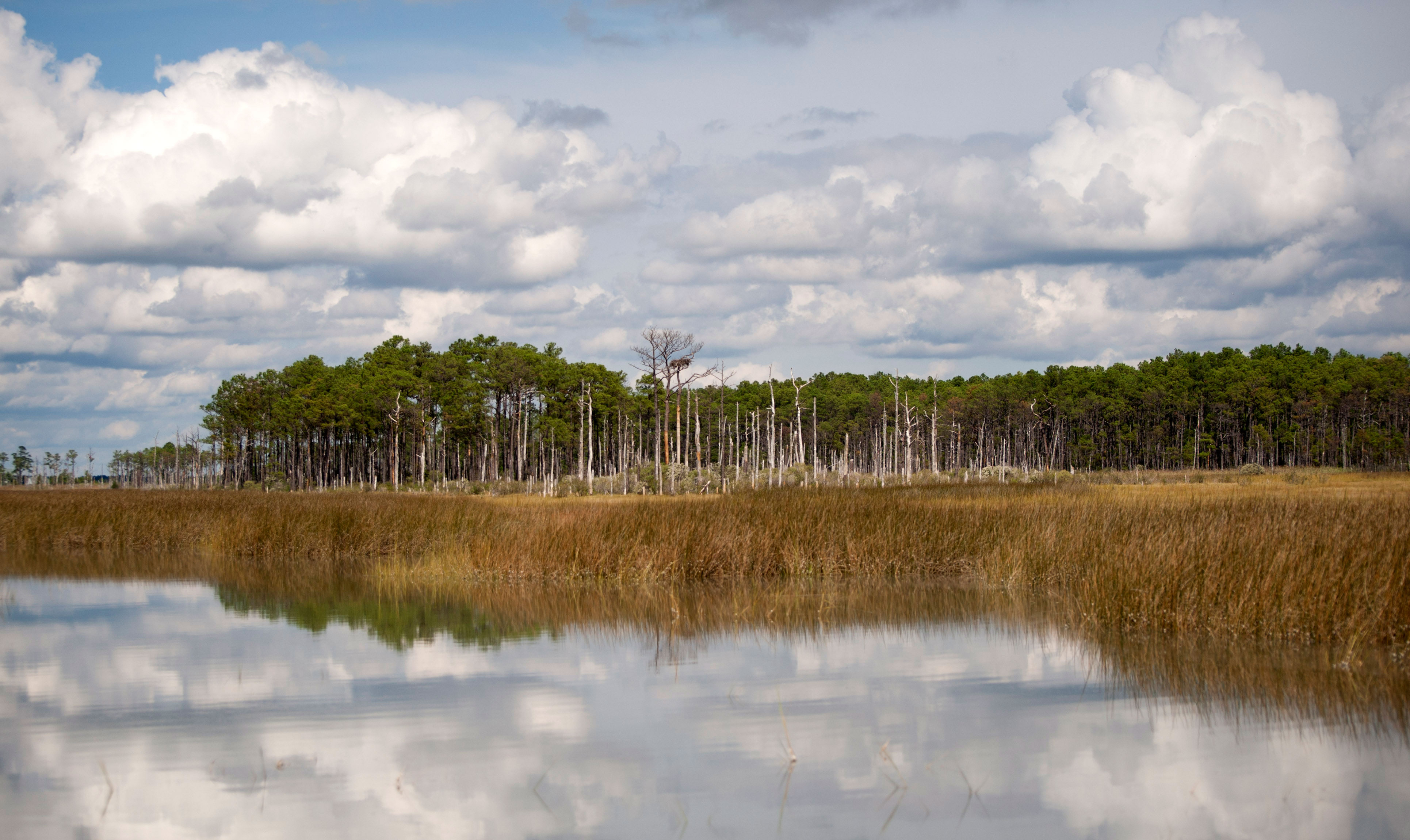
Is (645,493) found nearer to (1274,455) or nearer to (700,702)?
(700,702)

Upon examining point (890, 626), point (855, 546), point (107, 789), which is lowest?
point (890, 626)

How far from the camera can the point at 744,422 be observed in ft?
319

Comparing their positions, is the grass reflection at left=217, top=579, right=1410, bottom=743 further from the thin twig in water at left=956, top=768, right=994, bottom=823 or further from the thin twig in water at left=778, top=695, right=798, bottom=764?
the thin twig in water at left=956, top=768, right=994, bottom=823

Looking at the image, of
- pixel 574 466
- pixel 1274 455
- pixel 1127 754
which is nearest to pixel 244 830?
pixel 1127 754

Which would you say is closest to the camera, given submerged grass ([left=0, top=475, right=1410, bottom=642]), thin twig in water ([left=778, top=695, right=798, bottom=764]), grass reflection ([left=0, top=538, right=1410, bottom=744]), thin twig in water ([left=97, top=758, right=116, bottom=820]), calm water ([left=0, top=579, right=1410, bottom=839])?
calm water ([left=0, top=579, right=1410, bottom=839])

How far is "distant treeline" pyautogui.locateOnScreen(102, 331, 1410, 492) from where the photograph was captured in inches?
2542

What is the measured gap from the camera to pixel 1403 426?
261ft

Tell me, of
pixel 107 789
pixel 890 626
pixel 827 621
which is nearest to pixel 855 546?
pixel 827 621

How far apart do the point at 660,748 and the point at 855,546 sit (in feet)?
27.9

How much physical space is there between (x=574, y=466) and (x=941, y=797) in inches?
3322

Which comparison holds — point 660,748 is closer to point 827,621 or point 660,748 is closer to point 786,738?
point 786,738

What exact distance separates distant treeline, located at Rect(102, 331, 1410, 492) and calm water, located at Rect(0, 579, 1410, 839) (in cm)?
3284

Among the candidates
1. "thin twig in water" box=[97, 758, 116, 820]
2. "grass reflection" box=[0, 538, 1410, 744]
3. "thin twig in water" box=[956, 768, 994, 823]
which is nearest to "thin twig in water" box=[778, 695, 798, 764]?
"thin twig in water" box=[956, 768, 994, 823]

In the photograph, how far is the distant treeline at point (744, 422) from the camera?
6456 centimetres
